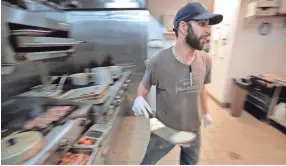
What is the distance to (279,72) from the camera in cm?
274

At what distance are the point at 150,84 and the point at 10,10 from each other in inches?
32.0

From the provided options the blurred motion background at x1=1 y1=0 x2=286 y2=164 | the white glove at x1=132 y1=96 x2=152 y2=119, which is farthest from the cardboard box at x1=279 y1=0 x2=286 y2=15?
the white glove at x1=132 y1=96 x2=152 y2=119

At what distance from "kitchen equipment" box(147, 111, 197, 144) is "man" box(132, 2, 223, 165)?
0.07 feet

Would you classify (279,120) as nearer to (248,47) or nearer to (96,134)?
(248,47)

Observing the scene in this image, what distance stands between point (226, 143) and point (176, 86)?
137 cm

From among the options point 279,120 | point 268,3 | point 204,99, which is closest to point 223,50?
point 268,3

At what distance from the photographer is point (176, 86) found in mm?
1062

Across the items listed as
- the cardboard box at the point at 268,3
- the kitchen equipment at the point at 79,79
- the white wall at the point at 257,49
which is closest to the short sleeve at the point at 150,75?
the kitchen equipment at the point at 79,79

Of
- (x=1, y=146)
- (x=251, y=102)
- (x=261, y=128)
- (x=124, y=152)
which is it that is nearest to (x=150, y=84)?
(x=1, y=146)

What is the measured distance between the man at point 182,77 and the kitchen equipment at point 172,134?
0.02 m

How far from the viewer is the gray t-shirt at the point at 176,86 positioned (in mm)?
1051

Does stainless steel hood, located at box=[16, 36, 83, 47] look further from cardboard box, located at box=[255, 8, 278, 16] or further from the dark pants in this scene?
cardboard box, located at box=[255, 8, 278, 16]

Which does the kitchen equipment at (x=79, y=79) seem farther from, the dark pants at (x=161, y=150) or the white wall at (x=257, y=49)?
the white wall at (x=257, y=49)

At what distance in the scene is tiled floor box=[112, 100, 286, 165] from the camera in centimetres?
174
